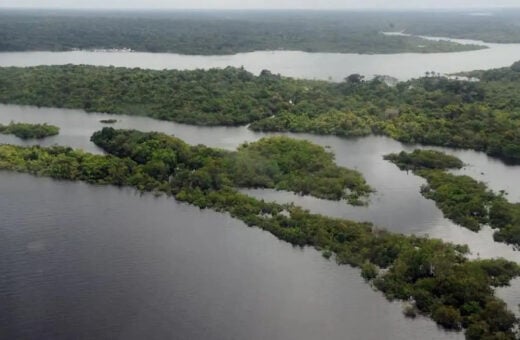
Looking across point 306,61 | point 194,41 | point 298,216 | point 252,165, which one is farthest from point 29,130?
point 194,41

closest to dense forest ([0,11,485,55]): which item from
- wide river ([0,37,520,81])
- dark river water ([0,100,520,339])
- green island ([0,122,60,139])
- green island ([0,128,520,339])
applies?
wide river ([0,37,520,81])

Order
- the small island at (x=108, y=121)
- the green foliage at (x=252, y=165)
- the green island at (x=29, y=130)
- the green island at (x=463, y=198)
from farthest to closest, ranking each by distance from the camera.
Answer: the small island at (x=108, y=121), the green island at (x=29, y=130), the green foliage at (x=252, y=165), the green island at (x=463, y=198)

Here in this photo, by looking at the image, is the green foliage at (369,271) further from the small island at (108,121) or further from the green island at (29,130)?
the small island at (108,121)

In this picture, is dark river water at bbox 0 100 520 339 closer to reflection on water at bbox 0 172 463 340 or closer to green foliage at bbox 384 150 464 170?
reflection on water at bbox 0 172 463 340

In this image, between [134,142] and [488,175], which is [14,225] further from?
[488,175]

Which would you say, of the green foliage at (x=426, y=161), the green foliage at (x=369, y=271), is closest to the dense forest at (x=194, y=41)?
the green foliage at (x=426, y=161)

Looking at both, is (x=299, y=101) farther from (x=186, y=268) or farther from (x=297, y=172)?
(x=186, y=268)

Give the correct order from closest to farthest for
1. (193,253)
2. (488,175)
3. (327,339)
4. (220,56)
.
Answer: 1. (327,339)
2. (193,253)
3. (488,175)
4. (220,56)

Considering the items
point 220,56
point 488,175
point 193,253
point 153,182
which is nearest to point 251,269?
point 193,253
